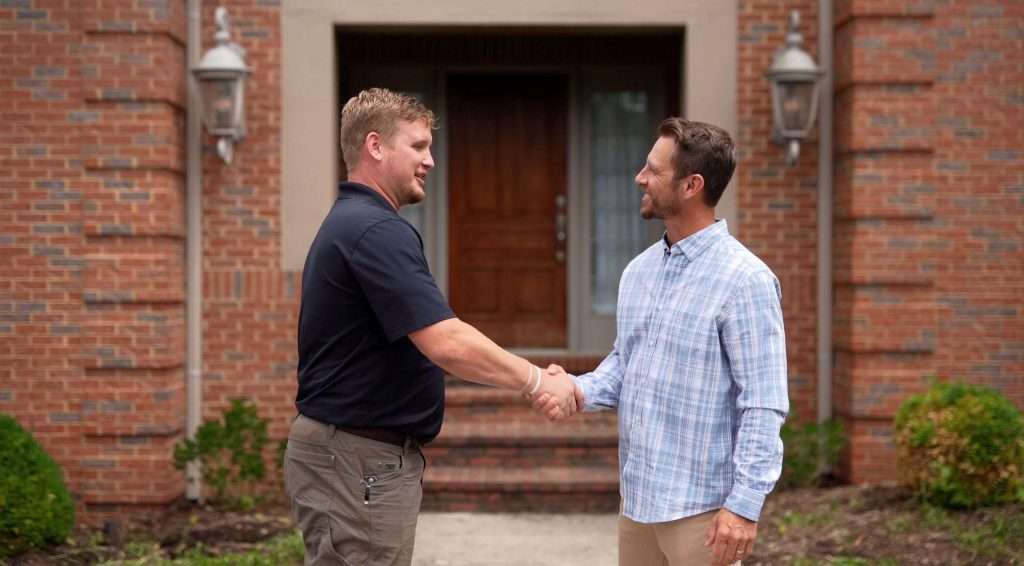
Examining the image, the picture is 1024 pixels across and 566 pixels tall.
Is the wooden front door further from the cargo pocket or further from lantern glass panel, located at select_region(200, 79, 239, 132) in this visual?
the cargo pocket

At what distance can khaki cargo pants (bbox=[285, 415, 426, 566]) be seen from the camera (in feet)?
10.7

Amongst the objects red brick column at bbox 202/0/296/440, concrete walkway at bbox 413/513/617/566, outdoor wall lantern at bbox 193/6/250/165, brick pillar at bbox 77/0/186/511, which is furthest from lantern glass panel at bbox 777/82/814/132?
brick pillar at bbox 77/0/186/511

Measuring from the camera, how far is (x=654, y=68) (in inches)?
379

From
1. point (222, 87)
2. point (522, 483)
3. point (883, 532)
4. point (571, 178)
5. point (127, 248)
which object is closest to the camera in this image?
point (883, 532)

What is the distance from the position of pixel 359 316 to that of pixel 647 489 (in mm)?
948

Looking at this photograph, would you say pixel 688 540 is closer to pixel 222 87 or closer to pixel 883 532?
pixel 883 532

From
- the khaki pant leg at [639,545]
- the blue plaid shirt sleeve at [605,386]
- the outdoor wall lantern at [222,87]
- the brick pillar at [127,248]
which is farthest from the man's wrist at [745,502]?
the outdoor wall lantern at [222,87]

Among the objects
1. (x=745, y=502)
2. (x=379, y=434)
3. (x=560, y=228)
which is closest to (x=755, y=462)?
(x=745, y=502)

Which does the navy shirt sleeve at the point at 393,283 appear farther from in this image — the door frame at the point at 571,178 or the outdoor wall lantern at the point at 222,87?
the door frame at the point at 571,178

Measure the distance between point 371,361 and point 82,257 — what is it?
4527 mm

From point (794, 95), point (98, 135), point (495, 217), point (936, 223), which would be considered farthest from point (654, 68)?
point (98, 135)

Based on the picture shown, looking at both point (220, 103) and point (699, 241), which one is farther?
point (220, 103)

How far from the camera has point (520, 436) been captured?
25.2 ft

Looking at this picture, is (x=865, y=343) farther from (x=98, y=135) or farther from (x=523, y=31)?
(x=98, y=135)
